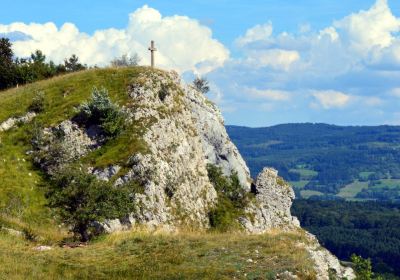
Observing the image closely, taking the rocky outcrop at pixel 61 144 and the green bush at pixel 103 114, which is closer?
the rocky outcrop at pixel 61 144

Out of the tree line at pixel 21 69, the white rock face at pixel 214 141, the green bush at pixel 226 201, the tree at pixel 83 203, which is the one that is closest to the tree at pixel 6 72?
the tree line at pixel 21 69

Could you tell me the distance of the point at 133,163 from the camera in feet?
155

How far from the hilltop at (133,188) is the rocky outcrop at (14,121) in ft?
0.34

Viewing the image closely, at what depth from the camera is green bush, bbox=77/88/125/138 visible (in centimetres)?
5147

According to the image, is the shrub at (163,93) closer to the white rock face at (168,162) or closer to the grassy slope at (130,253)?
the white rock face at (168,162)

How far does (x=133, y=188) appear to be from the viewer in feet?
148

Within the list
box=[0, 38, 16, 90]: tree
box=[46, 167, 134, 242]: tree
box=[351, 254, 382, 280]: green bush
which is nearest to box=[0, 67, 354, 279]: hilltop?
box=[46, 167, 134, 242]: tree

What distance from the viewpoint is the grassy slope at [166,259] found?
24.5m

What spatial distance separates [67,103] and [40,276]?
110ft

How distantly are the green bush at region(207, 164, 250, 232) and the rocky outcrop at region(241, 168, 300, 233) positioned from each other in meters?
1.37

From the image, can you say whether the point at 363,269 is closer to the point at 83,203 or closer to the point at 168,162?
the point at 83,203

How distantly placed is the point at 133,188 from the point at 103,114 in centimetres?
1054

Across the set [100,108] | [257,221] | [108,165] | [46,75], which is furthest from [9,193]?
[46,75]

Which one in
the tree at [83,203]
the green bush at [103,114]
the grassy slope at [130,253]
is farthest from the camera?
the green bush at [103,114]
